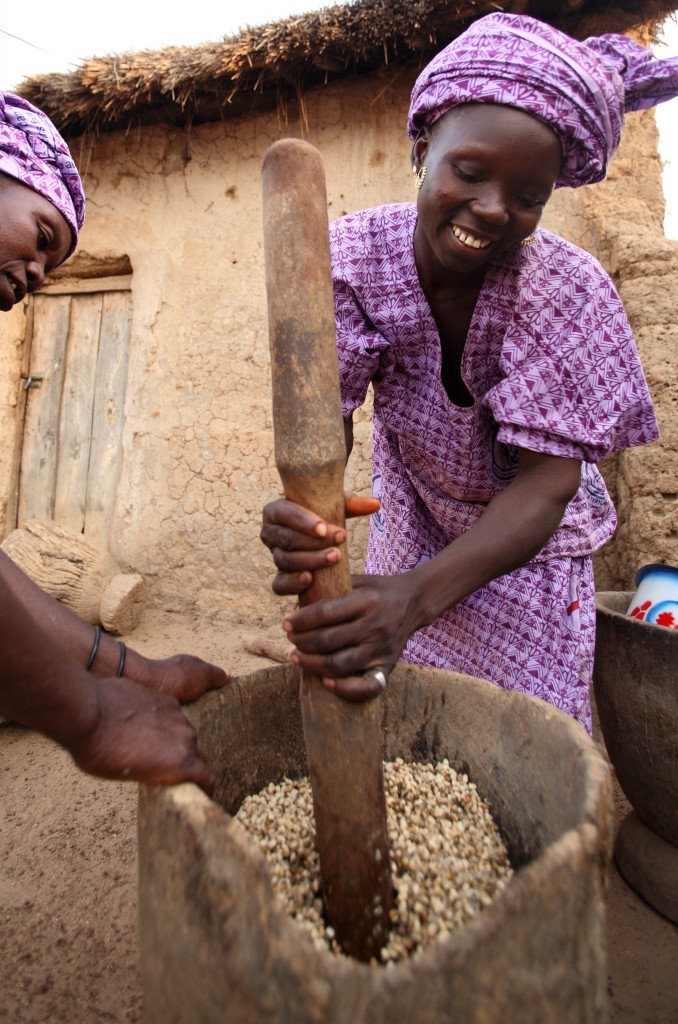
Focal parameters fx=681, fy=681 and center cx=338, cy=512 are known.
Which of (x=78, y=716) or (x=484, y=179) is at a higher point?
(x=484, y=179)

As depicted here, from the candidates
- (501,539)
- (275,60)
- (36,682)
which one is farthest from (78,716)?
(275,60)

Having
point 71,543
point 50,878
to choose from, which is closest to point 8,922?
point 50,878


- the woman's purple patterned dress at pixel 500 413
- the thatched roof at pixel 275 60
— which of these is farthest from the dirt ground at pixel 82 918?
the thatched roof at pixel 275 60

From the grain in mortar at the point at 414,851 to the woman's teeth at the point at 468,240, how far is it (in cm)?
110

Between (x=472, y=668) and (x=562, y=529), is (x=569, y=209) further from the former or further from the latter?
(x=472, y=668)

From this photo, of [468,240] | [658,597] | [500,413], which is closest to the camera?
→ [468,240]

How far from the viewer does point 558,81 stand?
1288mm

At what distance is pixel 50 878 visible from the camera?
84.7 inches

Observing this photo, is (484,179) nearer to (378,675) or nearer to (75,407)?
(378,675)

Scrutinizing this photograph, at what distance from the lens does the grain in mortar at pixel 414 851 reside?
1.13 m

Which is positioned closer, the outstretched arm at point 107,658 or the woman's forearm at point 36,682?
the woman's forearm at point 36,682

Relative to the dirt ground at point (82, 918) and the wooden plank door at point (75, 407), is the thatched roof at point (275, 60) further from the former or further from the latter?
the dirt ground at point (82, 918)

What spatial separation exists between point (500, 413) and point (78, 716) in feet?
3.42

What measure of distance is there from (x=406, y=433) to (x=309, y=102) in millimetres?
3348
